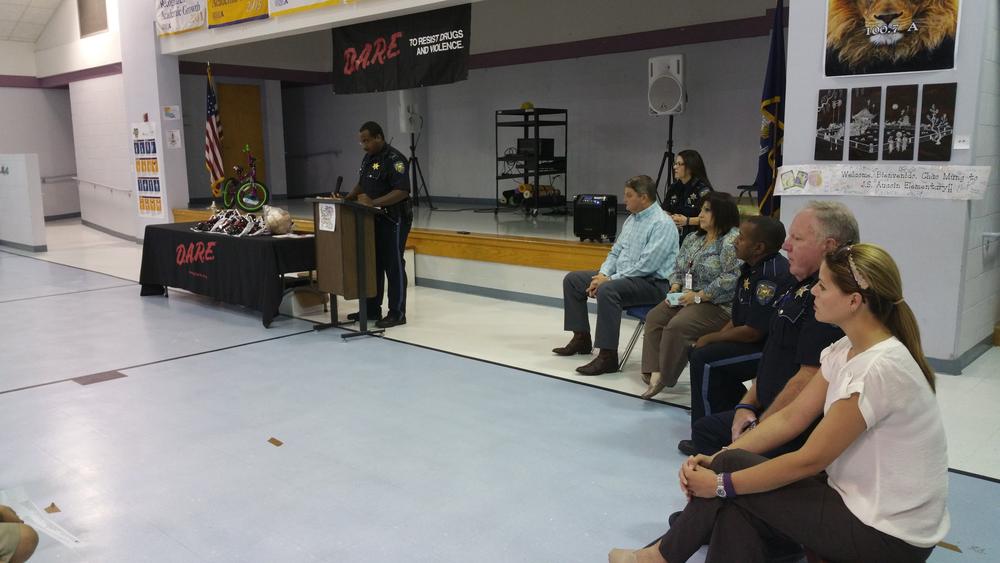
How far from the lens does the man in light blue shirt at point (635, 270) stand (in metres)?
4.22

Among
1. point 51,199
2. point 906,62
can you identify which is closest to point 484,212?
point 906,62

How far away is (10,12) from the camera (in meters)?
12.0

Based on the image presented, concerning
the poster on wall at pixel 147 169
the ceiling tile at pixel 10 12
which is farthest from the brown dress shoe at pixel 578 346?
the ceiling tile at pixel 10 12

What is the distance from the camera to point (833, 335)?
2.30 metres

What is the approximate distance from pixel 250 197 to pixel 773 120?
449 centimetres

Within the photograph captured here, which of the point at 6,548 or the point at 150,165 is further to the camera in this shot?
the point at 150,165

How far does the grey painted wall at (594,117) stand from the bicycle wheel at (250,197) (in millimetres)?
4720

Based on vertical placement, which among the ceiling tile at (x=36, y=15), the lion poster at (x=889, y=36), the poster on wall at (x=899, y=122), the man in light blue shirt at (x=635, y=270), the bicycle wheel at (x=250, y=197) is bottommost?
the man in light blue shirt at (x=635, y=270)

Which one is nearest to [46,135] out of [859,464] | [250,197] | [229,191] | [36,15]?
[36,15]

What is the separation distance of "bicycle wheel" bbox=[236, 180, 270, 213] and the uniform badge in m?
4.93

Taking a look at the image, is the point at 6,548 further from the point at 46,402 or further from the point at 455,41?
the point at 455,41

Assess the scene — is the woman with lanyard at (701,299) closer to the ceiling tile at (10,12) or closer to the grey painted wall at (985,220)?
the grey painted wall at (985,220)

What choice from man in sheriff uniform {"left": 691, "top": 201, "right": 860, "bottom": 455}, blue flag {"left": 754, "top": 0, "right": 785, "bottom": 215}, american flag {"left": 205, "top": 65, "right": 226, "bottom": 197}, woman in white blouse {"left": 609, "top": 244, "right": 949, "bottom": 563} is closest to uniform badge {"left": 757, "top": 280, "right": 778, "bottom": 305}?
man in sheriff uniform {"left": 691, "top": 201, "right": 860, "bottom": 455}

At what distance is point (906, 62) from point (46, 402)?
15.9 feet
